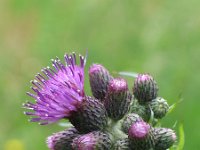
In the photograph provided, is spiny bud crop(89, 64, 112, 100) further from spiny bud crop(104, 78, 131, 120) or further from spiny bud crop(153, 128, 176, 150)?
spiny bud crop(153, 128, 176, 150)

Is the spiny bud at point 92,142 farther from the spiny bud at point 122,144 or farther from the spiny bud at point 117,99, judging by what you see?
the spiny bud at point 117,99

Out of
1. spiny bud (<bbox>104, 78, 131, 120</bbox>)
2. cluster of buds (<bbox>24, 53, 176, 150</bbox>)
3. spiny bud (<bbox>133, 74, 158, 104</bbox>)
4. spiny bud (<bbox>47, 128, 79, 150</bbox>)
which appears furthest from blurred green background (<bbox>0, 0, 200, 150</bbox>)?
spiny bud (<bbox>47, 128, 79, 150</bbox>)

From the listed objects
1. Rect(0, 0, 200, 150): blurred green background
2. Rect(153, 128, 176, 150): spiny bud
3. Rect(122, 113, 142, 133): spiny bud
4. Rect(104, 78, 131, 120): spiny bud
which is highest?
Rect(0, 0, 200, 150): blurred green background

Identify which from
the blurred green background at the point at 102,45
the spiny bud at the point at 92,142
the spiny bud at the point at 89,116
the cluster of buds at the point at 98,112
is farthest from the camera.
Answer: the blurred green background at the point at 102,45

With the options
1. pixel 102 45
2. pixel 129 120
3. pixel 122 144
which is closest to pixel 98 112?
pixel 129 120

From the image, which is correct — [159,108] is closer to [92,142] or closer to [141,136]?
[141,136]

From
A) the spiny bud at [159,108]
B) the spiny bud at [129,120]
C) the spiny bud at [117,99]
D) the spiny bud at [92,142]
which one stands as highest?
the spiny bud at [117,99]

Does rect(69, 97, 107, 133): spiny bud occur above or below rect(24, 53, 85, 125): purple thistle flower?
below

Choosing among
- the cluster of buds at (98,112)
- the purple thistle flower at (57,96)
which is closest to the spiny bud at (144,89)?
the cluster of buds at (98,112)
